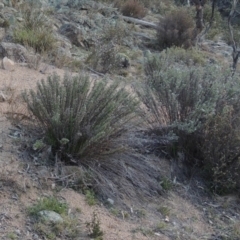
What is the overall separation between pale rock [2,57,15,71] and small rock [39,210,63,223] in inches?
137

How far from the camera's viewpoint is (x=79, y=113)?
5027 millimetres

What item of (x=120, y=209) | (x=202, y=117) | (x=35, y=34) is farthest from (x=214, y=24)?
(x=120, y=209)

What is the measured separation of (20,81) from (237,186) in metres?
2.99

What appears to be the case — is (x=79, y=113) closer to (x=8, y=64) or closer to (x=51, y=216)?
(x=51, y=216)

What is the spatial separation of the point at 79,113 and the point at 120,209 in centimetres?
97

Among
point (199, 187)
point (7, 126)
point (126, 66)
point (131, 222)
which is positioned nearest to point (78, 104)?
point (7, 126)

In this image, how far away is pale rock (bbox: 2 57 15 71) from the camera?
7.30 m

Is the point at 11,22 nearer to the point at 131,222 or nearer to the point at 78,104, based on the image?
the point at 78,104

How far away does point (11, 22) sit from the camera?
400 inches

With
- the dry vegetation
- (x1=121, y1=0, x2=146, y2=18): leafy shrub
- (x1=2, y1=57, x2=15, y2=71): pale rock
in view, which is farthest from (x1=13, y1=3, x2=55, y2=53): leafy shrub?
(x1=121, y1=0, x2=146, y2=18): leafy shrub

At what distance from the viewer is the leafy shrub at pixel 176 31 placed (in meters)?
14.6

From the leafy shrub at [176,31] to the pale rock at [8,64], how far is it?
7.44m

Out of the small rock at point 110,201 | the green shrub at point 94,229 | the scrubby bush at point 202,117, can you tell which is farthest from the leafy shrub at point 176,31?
the green shrub at point 94,229

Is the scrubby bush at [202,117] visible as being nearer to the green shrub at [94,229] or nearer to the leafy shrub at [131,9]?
the green shrub at [94,229]
